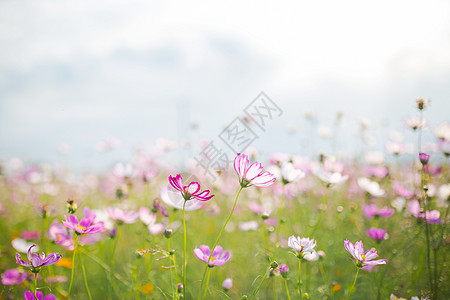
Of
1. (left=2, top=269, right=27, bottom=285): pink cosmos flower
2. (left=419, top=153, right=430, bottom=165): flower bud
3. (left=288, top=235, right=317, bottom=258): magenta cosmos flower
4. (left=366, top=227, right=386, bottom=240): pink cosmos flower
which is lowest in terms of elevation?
(left=2, top=269, right=27, bottom=285): pink cosmos flower

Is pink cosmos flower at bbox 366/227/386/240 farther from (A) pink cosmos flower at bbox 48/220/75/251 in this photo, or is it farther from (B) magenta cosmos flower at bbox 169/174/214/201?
(A) pink cosmos flower at bbox 48/220/75/251

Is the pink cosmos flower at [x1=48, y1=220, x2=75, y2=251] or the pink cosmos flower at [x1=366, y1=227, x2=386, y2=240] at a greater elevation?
the pink cosmos flower at [x1=366, y1=227, x2=386, y2=240]

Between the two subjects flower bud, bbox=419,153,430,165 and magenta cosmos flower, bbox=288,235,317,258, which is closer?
magenta cosmos flower, bbox=288,235,317,258

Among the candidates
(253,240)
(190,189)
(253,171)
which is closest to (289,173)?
(253,171)

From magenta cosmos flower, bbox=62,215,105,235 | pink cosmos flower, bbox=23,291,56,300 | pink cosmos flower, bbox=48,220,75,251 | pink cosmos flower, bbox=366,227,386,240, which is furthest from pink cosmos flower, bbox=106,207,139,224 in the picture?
pink cosmos flower, bbox=366,227,386,240

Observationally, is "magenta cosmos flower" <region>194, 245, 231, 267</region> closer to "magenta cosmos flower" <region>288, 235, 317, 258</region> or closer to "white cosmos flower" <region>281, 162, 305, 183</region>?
"magenta cosmos flower" <region>288, 235, 317, 258</region>

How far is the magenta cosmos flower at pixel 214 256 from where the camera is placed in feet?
2.83

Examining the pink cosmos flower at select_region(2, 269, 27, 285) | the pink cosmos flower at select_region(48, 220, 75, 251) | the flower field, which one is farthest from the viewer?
the pink cosmos flower at select_region(2, 269, 27, 285)

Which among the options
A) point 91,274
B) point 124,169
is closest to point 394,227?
point 124,169

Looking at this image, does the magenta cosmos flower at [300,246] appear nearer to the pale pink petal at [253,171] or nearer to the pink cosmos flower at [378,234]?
the pale pink petal at [253,171]

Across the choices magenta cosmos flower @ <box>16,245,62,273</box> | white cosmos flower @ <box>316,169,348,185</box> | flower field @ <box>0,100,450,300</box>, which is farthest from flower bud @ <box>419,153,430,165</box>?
magenta cosmos flower @ <box>16,245,62,273</box>

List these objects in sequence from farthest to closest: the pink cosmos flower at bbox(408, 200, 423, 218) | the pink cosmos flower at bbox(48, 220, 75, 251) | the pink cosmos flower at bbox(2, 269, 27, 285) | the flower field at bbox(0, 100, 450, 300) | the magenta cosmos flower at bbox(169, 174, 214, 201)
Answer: the pink cosmos flower at bbox(408, 200, 423, 218) < the pink cosmos flower at bbox(2, 269, 27, 285) < the pink cosmos flower at bbox(48, 220, 75, 251) < the flower field at bbox(0, 100, 450, 300) < the magenta cosmos flower at bbox(169, 174, 214, 201)

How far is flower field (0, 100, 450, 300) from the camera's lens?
35.4 inches

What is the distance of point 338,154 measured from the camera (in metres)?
2.74
